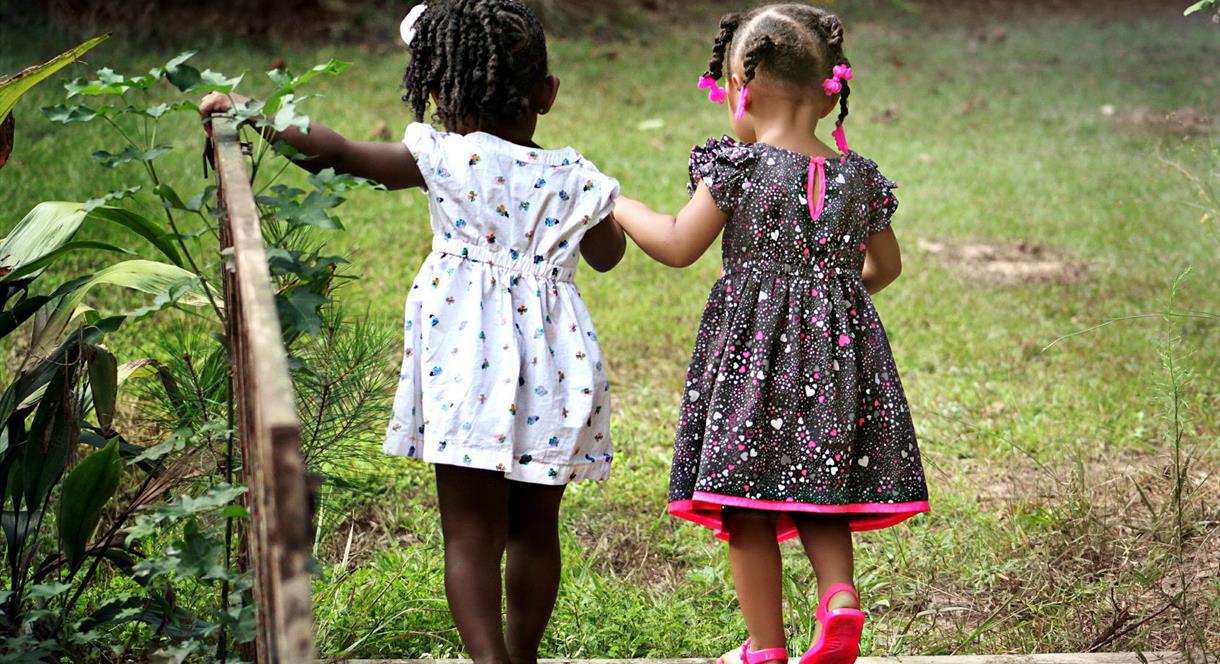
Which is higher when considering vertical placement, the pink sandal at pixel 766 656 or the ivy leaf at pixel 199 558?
the ivy leaf at pixel 199 558

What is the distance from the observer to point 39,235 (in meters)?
2.59

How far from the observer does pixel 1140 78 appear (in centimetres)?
1062

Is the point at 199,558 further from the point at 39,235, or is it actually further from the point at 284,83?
the point at 39,235

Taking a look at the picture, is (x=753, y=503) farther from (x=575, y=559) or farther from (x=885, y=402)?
(x=575, y=559)

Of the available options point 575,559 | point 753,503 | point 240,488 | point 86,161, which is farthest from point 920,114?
point 240,488

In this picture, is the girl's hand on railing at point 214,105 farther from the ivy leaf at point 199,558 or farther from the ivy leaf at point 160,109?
the ivy leaf at point 199,558

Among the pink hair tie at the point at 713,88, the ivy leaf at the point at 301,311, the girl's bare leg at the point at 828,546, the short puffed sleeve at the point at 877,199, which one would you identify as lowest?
the girl's bare leg at the point at 828,546

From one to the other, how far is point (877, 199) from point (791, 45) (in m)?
0.34

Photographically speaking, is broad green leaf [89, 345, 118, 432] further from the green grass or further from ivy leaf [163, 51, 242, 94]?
ivy leaf [163, 51, 242, 94]

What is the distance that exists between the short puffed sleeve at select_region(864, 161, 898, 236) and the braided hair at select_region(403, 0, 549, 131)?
66 cm

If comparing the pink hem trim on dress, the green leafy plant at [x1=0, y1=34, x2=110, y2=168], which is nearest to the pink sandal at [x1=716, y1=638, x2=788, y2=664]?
the pink hem trim on dress

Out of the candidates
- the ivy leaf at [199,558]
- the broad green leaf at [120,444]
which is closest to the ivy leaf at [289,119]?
the ivy leaf at [199,558]

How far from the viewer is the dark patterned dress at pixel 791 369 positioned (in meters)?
2.46

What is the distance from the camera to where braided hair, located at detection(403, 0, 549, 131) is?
235cm
